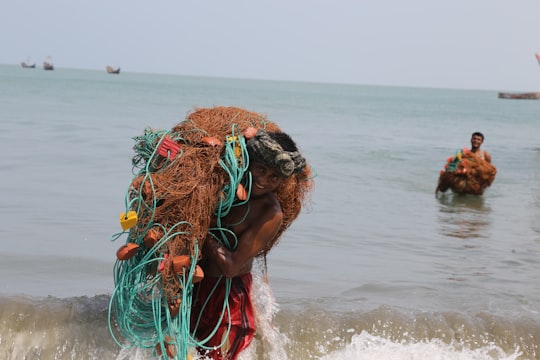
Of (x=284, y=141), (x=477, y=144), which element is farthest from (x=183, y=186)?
(x=477, y=144)

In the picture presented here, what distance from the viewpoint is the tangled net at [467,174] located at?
11.7 meters

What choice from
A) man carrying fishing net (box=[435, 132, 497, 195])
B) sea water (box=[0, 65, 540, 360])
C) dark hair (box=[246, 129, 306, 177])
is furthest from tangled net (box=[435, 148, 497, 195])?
dark hair (box=[246, 129, 306, 177])

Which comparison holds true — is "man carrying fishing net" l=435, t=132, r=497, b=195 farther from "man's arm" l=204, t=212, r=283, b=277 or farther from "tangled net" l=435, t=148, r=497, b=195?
"man's arm" l=204, t=212, r=283, b=277

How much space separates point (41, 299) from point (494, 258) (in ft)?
16.0

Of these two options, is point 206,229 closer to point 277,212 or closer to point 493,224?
point 277,212

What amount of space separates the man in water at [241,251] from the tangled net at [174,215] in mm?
53

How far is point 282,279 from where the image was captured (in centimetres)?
614

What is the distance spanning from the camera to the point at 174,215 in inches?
116

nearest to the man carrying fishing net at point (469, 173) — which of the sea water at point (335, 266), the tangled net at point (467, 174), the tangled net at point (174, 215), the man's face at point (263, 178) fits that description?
the tangled net at point (467, 174)

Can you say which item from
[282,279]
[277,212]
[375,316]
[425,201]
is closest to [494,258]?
[282,279]

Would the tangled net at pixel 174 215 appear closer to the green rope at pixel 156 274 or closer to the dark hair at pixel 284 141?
the green rope at pixel 156 274

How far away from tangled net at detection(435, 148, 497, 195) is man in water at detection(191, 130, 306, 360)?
9014 mm

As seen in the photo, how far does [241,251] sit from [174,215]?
1.02 ft

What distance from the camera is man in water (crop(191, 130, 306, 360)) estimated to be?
297 cm
